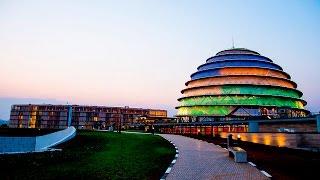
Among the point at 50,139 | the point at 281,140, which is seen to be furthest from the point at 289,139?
the point at 50,139

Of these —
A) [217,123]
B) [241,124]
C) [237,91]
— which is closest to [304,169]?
[241,124]

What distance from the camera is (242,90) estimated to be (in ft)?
232

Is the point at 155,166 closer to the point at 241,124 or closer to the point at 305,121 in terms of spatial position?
the point at 305,121

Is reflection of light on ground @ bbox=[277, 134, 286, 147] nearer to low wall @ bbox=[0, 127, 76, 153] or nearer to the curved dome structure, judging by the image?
low wall @ bbox=[0, 127, 76, 153]

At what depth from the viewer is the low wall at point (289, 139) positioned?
35375 mm

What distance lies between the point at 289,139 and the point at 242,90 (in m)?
32.8

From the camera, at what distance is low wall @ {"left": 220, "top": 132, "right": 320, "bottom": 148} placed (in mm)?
35375

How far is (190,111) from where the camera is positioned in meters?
75.1

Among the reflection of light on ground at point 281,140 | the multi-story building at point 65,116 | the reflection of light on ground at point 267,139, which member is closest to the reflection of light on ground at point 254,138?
the reflection of light on ground at point 267,139

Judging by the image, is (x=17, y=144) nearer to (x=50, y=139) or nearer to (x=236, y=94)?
(x=50, y=139)

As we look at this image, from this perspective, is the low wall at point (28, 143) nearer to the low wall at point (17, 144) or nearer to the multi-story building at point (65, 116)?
the low wall at point (17, 144)

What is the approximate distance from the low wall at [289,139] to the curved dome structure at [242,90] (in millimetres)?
24105

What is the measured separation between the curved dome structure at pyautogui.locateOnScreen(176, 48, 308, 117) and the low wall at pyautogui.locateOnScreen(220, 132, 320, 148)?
79.1 ft

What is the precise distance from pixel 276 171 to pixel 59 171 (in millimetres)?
10538
